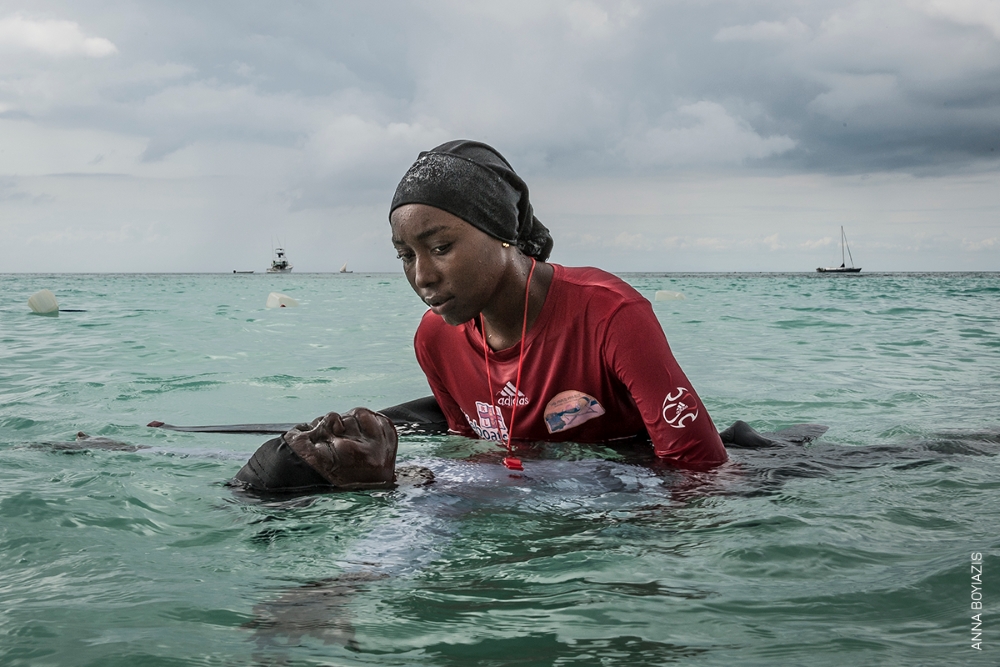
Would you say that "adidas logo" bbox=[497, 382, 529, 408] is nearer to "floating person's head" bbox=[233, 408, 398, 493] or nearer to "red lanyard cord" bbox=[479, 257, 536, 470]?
"red lanyard cord" bbox=[479, 257, 536, 470]

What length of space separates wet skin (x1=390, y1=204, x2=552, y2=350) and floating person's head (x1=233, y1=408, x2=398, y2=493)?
1.51 ft

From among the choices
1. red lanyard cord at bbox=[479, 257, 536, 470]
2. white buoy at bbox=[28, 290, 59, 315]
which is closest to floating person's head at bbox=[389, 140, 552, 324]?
red lanyard cord at bbox=[479, 257, 536, 470]

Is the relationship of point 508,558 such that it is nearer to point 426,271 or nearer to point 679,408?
point 679,408

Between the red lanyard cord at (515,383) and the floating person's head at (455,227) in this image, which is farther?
the red lanyard cord at (515,383)

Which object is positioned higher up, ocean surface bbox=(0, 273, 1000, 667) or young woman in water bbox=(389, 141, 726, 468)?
young woman in water bbox=(389, 141, 726, 468)

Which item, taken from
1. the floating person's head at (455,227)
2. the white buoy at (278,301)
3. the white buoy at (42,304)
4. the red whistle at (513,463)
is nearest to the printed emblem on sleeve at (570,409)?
the red whistle at (513,463)

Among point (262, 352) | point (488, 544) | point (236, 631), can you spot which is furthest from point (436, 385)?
point (262, 352)

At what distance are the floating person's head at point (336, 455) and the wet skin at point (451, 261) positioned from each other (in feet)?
1.51

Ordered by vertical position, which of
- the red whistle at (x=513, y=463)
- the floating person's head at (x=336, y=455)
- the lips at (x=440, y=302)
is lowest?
the red whistle at (x=513, y=463)

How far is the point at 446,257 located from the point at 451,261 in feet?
0.07

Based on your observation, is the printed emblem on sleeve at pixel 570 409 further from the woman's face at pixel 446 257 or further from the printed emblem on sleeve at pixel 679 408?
the woman's face at pixel 446 257

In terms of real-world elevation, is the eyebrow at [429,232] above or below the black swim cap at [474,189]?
below

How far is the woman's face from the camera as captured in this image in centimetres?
265

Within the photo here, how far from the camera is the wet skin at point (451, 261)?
2.65 meters
